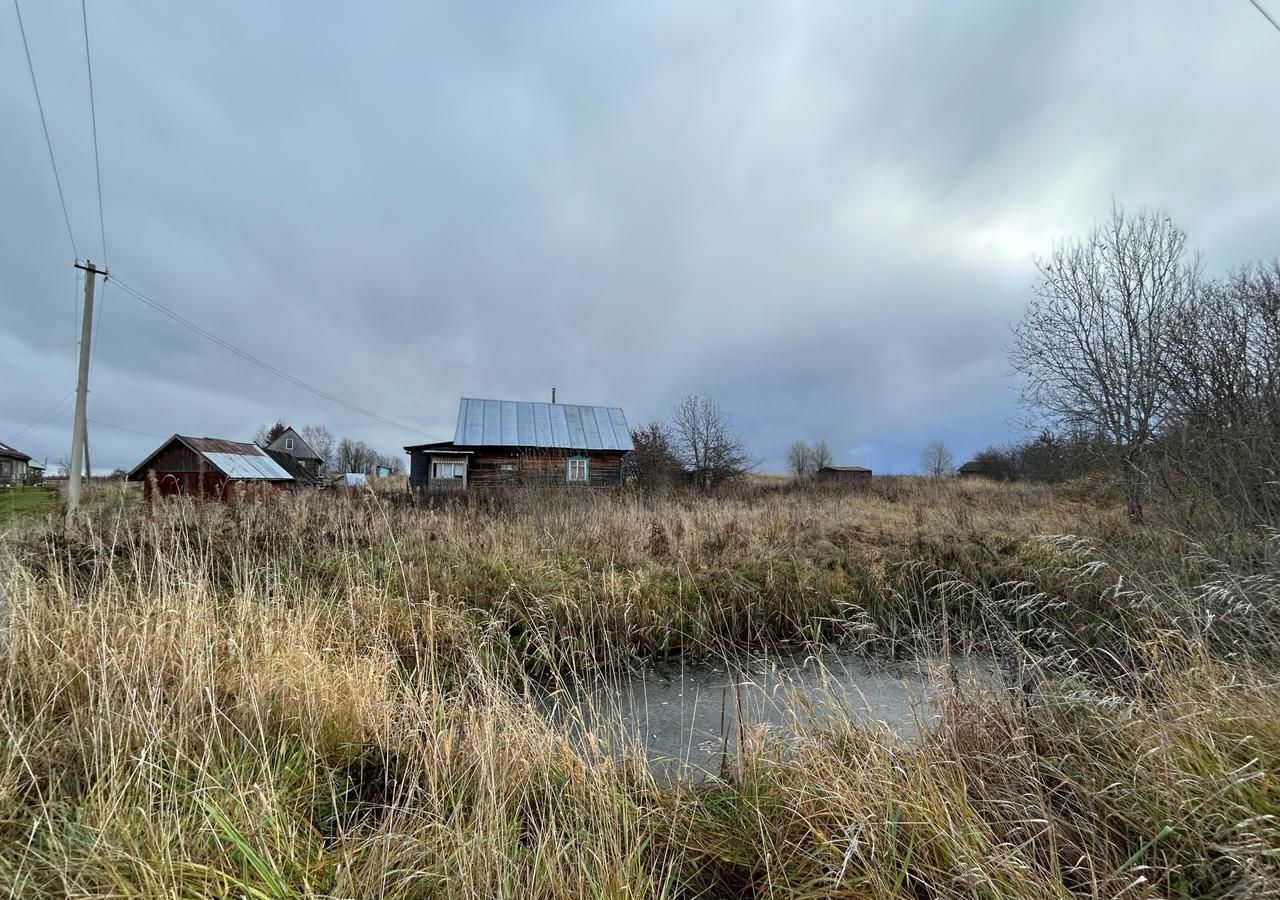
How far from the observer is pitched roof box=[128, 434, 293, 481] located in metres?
23.1

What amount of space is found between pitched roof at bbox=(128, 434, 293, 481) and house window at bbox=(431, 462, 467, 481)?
7.62 metres

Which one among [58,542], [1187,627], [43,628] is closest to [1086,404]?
[1187,627]

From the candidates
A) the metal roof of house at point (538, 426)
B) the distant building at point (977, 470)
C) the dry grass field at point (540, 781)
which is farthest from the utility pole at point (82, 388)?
the distant building at point (977, 470)

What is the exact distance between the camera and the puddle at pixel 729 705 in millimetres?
2539

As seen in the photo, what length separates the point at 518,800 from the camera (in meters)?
2.14

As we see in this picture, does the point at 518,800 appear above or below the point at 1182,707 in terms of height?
below

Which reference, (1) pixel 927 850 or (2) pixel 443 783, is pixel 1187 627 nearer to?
(1) pixel 927 850

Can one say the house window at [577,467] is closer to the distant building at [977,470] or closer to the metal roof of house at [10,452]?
the distant building at [977,470]

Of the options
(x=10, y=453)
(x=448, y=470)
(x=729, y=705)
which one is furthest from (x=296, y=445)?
(x=729, y=705)

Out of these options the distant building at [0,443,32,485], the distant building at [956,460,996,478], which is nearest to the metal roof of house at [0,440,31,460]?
the distant building at [0,443,32,485]

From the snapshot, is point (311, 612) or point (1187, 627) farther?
point (311, 612)

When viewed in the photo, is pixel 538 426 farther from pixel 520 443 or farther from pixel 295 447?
pixel 295 447

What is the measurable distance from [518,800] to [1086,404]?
571 inches

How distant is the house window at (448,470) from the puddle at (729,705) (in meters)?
18.2
